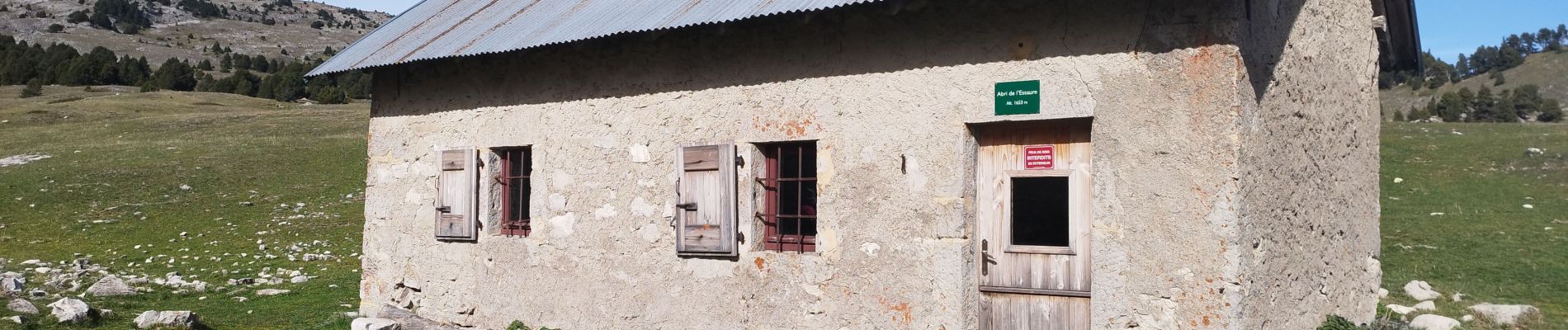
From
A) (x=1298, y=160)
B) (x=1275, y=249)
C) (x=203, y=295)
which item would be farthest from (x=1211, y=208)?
(x=203, y=295)

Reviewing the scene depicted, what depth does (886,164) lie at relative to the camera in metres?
6.77

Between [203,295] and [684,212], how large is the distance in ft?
23.3

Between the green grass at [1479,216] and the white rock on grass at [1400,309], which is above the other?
the green grass at [1479,216]

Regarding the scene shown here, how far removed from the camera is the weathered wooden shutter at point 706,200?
7.46m

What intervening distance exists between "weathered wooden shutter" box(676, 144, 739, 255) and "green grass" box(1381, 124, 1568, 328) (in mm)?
6144

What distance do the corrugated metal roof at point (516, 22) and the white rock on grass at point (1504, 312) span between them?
6.42 metres

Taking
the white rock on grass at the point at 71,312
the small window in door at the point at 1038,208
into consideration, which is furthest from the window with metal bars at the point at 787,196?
the white rock on grass at the point at 71,312

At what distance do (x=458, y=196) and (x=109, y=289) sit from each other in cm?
500

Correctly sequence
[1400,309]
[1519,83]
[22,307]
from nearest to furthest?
[22,307] < [1400,309] < [1519,83]

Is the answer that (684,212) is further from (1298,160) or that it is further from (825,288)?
(1298,160)

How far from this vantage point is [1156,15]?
588 cm

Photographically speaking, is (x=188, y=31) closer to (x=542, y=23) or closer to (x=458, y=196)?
(x=458, y=196)

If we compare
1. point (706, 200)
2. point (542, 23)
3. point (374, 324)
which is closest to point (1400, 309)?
point (706, 200)

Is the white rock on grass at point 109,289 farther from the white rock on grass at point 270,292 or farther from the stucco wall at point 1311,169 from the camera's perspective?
the stucco wall at point 1311,169
